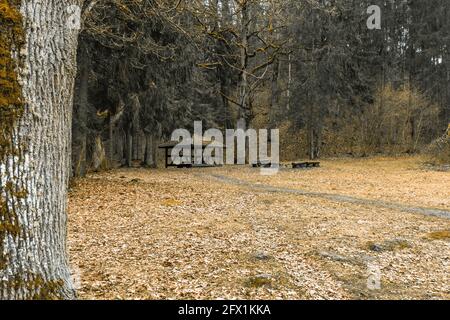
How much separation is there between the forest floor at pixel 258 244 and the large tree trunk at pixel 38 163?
1.03 m

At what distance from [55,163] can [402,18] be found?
119 ft

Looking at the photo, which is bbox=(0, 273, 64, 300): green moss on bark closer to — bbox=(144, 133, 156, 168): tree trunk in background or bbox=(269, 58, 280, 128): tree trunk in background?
bbox=(144, 133, 156, 168): tree trunk in background

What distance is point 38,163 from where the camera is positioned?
10.00 feet

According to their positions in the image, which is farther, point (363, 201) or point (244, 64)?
point (244, 64)

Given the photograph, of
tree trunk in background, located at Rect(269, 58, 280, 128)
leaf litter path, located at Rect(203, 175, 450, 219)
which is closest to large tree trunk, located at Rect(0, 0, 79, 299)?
leaf litter path, located at Rect(203, 175, 450, 219)

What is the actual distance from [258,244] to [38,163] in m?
3.76

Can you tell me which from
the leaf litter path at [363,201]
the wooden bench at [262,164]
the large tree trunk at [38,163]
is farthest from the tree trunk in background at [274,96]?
the large tree trunk at [38,163]

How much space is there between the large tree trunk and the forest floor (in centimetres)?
103

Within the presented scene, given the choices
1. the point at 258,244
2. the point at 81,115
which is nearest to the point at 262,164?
the point at 81,115

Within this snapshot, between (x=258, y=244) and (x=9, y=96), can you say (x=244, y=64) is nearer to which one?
(x=258, y=244)

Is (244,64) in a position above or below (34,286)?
above

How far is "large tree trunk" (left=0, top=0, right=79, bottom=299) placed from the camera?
2.90m

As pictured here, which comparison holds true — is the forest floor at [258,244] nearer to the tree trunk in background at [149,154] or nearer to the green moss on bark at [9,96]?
the green moss on bark at [9,96]
